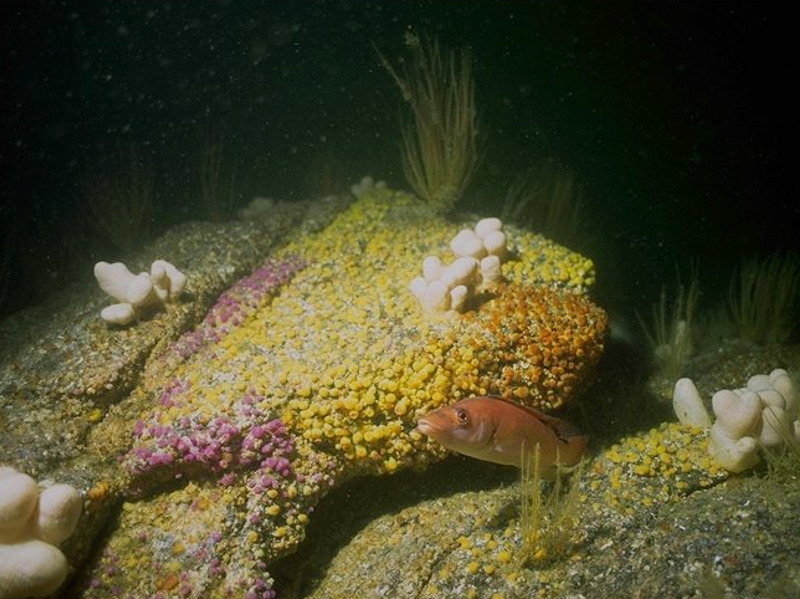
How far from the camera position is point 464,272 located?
420 cm

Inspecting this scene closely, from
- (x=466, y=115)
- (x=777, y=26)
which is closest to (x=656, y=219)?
(x=777, y=26)

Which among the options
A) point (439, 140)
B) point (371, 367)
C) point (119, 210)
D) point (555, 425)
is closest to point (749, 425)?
point (555, 425)

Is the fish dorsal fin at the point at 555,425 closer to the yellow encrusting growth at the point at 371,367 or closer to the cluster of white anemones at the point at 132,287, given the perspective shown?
the yellow encrusting growth at the point at 371,367

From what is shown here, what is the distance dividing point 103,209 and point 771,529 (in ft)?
29.5

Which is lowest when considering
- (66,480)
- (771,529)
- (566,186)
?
(771,529)

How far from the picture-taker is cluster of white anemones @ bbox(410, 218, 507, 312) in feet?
13.8

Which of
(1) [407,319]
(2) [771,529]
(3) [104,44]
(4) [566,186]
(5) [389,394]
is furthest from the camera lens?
(3) [104,44]

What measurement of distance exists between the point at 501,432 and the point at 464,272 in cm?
143

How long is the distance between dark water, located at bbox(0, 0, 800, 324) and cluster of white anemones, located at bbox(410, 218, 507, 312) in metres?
4.37

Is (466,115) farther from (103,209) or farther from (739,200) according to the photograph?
(739,200)

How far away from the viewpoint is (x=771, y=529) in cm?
327

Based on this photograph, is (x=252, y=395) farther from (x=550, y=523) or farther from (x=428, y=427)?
(x=550, y=523)

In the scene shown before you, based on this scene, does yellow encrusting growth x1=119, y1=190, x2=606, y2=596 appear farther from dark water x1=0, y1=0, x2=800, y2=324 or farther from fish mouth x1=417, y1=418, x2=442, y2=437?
dark water x1=0, y1=0, x2=800, y2=324

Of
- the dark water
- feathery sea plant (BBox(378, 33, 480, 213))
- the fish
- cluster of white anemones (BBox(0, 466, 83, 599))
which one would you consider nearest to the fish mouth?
the fish
